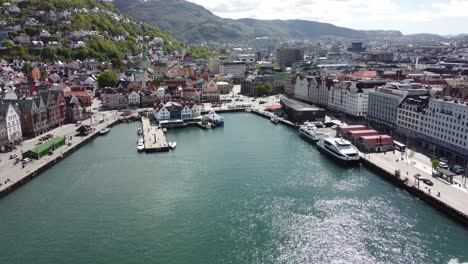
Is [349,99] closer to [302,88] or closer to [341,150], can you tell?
[302,88]

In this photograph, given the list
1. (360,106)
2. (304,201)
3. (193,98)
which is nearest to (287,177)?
(304,201)

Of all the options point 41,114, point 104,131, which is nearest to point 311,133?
point 104,131

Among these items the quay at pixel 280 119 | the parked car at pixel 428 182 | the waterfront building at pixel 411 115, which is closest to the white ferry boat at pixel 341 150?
the parked car at pixel 428 182

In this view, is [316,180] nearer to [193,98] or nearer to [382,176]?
[382,176]

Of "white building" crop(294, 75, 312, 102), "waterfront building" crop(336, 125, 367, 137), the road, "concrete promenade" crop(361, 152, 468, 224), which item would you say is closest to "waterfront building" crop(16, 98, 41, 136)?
"waterfront building" crop(336, 125, 367, 137)

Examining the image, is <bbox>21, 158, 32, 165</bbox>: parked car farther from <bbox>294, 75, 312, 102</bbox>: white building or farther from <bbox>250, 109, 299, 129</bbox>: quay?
<bbox>294, 75, 312, 102</bbox>: white building

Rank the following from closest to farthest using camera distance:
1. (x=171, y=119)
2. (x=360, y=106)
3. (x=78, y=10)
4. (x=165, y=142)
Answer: (x=165, y=142) < (x=360, y=106) < (x=171, y=119) < (x=78, y=10)
